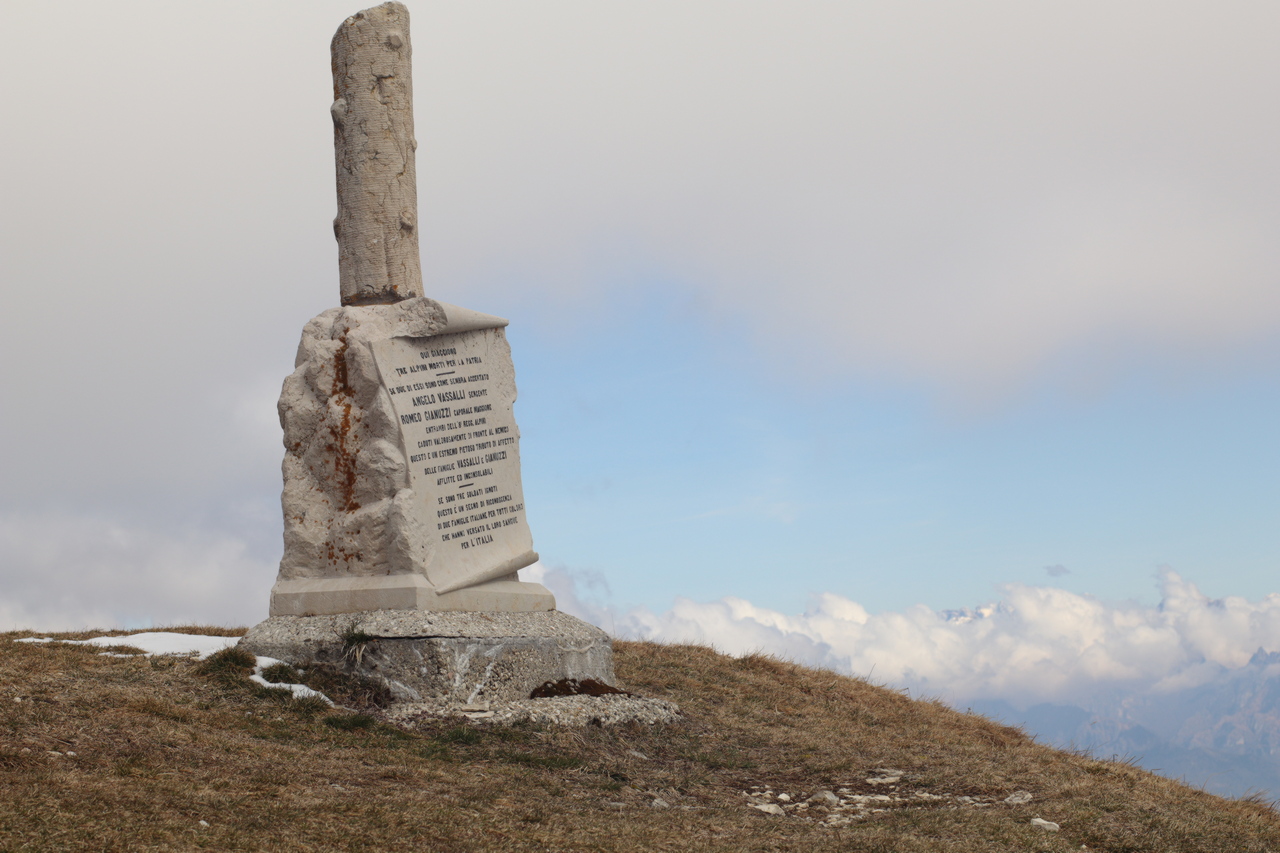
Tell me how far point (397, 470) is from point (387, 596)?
3.48 feet

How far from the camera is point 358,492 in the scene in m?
9.80

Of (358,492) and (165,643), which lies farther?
(165,643)

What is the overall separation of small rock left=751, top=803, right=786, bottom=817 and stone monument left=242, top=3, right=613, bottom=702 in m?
2.68

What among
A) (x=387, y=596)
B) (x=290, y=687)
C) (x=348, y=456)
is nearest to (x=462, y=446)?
(x=348, y=456)

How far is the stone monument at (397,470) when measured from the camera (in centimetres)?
933

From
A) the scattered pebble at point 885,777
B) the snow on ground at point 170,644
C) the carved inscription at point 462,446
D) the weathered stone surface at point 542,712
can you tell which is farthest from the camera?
the snow on ground at point 170,644

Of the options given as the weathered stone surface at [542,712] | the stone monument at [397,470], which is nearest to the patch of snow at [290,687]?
the stone monument at [397,470]

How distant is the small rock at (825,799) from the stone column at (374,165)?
5.71 metres

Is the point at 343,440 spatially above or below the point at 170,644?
above

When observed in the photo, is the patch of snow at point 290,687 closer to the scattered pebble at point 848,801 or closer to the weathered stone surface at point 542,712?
the weathered stone surface at point 542,712

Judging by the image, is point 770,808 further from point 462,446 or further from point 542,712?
point 462,446

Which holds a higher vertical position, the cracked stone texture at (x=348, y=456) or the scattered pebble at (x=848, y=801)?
the cracked stone texture at (x=348, y=456)

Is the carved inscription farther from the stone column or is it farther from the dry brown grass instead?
the dry brown grass

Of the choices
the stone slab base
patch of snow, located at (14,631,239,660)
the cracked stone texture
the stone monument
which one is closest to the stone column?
the stone monument
